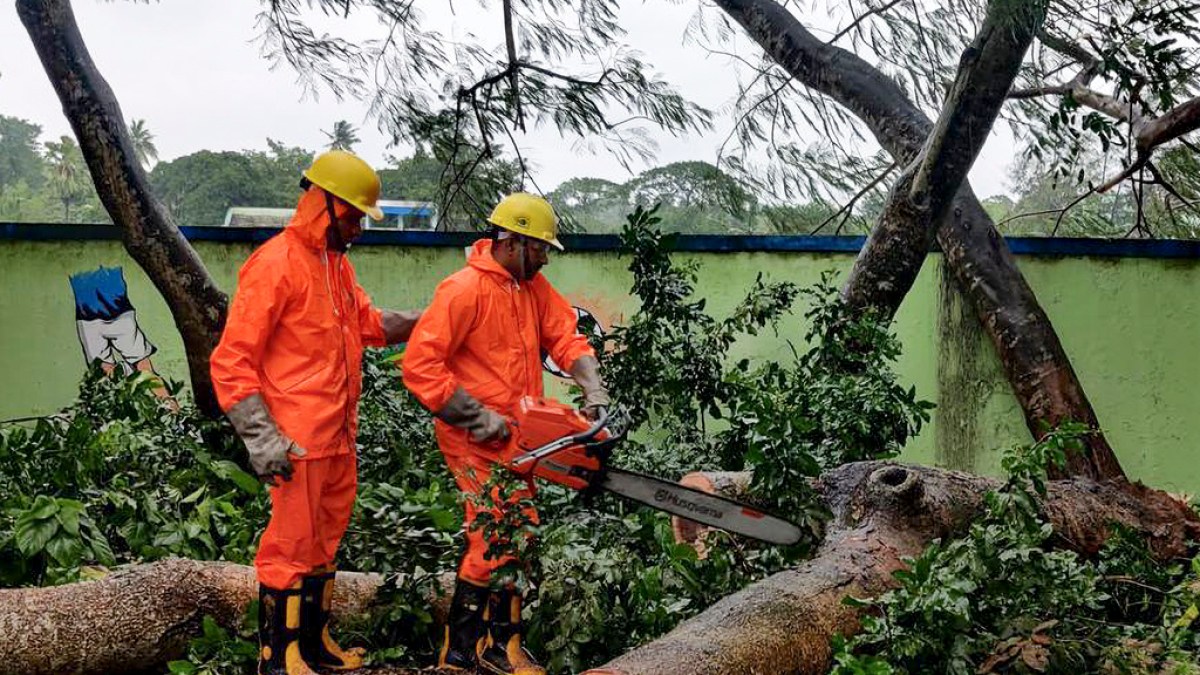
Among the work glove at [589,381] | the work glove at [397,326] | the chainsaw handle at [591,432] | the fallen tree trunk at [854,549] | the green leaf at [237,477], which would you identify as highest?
the work glove at [397,326]

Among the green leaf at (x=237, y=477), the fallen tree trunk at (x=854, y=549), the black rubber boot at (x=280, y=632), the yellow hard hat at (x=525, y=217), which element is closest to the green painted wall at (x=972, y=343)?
the fallen tree trunk at (x=854, y=549)

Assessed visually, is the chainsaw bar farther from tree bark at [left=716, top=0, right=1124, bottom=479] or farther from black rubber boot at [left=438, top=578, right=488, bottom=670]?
tree bark at [left=716, top=0, right=1124, bottom=479]

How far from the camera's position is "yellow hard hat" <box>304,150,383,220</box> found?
3686mm

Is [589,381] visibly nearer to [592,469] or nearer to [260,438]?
[592,469]

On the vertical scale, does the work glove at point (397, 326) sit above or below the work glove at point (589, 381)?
above

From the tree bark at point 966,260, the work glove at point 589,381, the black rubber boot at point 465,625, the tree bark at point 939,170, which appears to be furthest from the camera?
the tree bark at point 966,260

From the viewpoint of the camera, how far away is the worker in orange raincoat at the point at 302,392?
3471 mm

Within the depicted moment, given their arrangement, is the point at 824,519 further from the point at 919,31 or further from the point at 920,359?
the point at 919,31

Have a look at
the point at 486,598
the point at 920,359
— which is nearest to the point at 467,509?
the point at 486,598

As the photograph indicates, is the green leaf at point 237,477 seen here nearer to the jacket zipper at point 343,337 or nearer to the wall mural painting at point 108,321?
the jacket zipper at point 343,337

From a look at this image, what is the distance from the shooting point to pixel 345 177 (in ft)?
12.2

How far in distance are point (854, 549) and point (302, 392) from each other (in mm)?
2023

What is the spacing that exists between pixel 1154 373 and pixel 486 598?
17.2 feet

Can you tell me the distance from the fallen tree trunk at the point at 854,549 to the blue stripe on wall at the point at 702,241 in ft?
7.78
